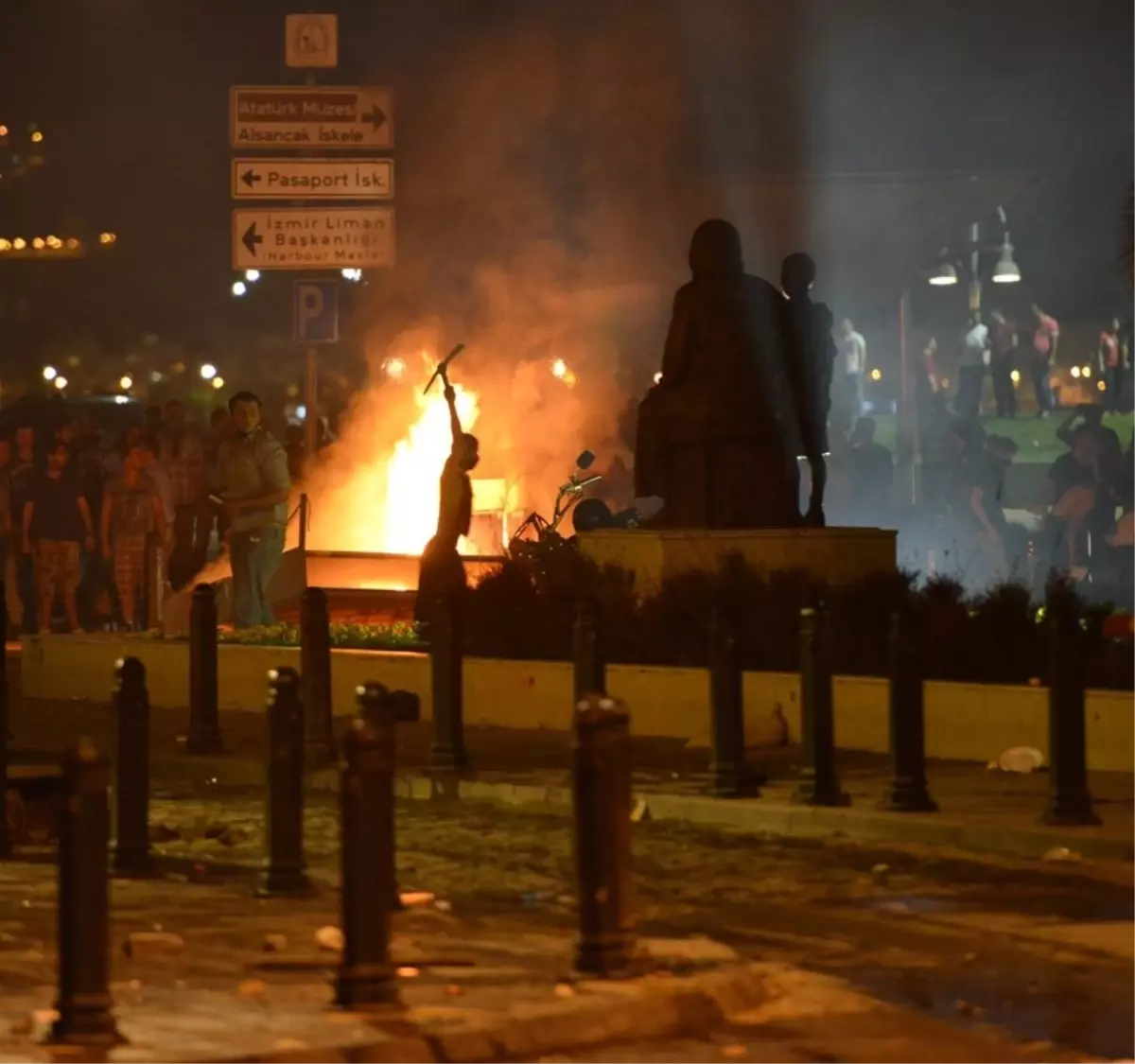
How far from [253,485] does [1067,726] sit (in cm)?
791

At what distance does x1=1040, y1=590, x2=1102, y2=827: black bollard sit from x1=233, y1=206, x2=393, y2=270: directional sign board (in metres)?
11.7

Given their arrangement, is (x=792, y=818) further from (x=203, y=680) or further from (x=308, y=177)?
(x=308, y=177)

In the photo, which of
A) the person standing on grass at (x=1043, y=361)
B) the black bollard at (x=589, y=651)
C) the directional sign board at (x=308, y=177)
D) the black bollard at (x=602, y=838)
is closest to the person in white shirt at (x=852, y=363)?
the person standing on grass at (x=1043, y=361)

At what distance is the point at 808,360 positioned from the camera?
17453 mm

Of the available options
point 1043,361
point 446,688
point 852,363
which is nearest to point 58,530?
point 446,688

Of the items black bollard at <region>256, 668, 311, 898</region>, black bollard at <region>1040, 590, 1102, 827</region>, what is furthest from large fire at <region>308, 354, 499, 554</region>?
black bollard at <region>256, 668, 311, 898</region>

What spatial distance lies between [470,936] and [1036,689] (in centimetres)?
576

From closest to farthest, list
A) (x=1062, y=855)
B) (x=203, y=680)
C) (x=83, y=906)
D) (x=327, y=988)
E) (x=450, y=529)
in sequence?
(x=83, y=906) → (x=327, y=988) → (x=1062, y=855) → (x=203, y=680) → (x=450, y=529)

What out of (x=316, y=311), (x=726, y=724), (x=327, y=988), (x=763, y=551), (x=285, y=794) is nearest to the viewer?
(x=327, y=988)

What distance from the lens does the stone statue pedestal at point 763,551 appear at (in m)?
16.7

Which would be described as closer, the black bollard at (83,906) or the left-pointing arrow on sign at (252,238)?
the black bollard at (83,906)

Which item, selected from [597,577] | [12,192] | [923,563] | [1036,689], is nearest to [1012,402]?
[923,563]

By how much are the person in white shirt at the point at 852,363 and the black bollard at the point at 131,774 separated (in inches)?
981

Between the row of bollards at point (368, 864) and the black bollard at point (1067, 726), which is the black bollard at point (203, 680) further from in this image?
the row of bollards at point (368, 864)
